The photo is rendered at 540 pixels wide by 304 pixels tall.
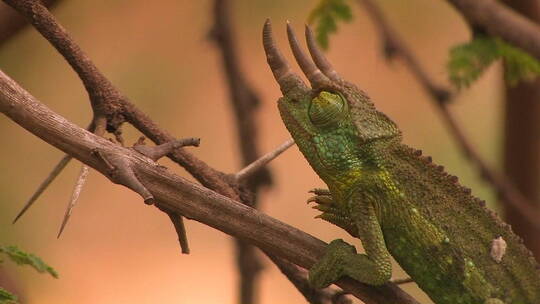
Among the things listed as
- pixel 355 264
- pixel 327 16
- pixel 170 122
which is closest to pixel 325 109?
pixel 355 264

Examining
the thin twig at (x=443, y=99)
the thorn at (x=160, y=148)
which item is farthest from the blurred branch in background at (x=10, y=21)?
the thin twig at (x=443, y=99)

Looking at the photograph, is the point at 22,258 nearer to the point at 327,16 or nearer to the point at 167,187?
the point at 167,187

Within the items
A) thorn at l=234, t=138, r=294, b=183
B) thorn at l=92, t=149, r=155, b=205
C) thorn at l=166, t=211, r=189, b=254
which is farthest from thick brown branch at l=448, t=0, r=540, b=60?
thorn at l=92, t=149, r=155, b=205

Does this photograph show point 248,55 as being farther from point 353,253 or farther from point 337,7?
point 353,253

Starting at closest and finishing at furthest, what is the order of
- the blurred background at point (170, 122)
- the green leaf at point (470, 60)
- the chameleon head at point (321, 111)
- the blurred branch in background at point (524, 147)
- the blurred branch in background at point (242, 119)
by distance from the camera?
the chameleon head at point (321, 111)
the green leaf at point (470, 60)
the blurred branch in background at point (242, 119)
the blurred background at point (170, 122)
the blurred branch in background at point (524, 147)

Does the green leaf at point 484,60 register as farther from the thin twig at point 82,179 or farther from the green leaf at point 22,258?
the green leaf at point 22,258

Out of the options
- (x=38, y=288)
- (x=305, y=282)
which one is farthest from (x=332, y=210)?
(x=38, y=288)
